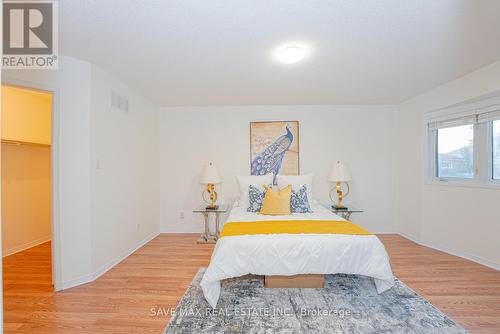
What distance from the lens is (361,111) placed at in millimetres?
4508

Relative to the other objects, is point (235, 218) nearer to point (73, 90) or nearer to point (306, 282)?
point (306, 282)

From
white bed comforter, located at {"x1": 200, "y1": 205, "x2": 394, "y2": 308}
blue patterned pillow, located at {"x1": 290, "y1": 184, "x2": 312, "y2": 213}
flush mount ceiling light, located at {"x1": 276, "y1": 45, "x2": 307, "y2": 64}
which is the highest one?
flush mount ceiling light, located at {"x1": 276, "y1": 45, "x2": 307, "y2": 64}

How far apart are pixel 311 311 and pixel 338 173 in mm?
2407

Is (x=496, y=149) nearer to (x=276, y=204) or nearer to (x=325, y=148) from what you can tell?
(x=325, y=148)

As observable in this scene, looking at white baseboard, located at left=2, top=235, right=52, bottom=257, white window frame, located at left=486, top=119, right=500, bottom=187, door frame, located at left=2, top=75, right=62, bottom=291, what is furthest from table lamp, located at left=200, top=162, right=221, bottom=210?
white window frame, located at left=486, top=119, right=500, bottom=187

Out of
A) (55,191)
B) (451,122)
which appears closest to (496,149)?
(451,122)

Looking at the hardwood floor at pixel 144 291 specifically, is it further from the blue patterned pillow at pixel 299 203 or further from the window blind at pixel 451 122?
the window blind at pixel 451 122

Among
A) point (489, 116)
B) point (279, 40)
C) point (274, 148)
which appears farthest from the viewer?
point (274, 148)

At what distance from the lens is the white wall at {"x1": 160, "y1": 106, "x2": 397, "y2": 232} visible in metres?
4.51

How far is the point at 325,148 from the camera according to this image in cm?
453

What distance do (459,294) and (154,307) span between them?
2836 millimetres

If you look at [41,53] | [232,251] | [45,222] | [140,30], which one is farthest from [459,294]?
[45,222]

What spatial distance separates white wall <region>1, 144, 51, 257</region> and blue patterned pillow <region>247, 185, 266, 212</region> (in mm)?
3290

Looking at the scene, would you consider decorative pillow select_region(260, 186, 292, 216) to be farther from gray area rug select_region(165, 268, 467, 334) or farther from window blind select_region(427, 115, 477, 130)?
window blind select_region(427, 115, 477, 130)
